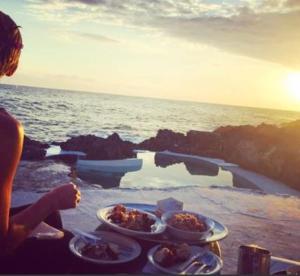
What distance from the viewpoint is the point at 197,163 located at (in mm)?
19672

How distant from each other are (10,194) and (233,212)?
461 cm

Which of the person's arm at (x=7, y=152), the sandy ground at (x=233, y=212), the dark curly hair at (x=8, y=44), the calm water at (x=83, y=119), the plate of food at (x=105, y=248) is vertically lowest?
the calm water at (x=83, y=119)

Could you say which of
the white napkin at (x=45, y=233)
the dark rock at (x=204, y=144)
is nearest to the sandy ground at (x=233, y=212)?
the white napkin at (x=45, y=233)

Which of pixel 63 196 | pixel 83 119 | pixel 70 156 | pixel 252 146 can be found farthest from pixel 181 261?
pixel 83 119

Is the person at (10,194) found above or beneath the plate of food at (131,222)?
above

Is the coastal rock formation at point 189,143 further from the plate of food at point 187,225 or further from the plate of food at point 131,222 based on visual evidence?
the plate of food at point 131,222

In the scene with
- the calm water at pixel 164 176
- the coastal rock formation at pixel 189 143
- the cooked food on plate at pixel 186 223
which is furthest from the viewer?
the coastal rock formation at pixel 189 143

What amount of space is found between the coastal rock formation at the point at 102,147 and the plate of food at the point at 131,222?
15.0 meters

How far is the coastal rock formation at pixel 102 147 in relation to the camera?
1777cm

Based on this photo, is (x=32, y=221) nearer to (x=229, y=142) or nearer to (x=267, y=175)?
(x=267, y=175)

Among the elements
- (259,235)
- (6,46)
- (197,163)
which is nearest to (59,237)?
(6,46)

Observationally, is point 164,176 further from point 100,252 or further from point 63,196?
point 63,196

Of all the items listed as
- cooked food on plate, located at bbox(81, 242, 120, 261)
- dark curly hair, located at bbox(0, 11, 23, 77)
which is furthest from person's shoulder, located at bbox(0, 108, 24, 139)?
cooked food on plate, located at bbox(81, 242, 120, 261)

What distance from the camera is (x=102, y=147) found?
712 inches
